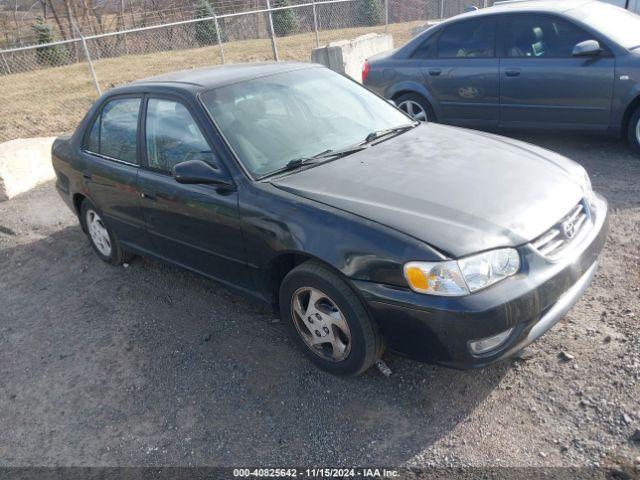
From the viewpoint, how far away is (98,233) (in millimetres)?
4953

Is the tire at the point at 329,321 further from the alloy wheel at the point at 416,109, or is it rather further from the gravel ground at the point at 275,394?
the alloy wheel at the point at 416,109

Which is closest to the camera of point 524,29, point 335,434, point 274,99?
point 335,434

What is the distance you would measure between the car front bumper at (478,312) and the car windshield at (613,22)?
159 inches

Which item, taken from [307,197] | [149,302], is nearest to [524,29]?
[307,197]

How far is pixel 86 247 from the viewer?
5535 millimetres

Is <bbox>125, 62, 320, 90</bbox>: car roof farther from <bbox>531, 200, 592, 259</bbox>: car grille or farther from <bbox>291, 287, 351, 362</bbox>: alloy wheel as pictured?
<bbox>531, 200, 592, 259</bbox>: car grille

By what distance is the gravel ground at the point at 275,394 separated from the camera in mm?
2645

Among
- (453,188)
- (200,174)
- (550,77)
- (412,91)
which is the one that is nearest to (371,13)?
(412,91)

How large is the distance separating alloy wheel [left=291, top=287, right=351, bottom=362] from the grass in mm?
9134

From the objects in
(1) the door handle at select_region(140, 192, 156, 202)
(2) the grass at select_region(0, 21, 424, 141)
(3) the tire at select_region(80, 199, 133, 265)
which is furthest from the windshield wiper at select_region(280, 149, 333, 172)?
(2) the grass at select_region(0, 21, 424, 141)

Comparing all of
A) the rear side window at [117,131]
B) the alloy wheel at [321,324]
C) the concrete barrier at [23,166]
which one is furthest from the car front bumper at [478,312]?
the concrete barrier at [23,166]

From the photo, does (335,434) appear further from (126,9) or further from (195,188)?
(126,9)

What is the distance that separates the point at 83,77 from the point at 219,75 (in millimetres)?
13329

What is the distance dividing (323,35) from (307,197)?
56.8 feet
